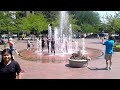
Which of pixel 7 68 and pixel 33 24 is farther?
pixel 33 24

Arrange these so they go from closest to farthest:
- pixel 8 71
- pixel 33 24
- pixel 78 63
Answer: pixel 8 71
pixel 78 63
pixel 33 24

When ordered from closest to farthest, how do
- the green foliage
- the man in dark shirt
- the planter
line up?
the man in dark shirt, the planter, the green foliage

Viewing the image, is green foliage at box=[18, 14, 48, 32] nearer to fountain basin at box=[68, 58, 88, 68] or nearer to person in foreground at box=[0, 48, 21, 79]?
fountain basin at box=[68, 58, 88, 68]

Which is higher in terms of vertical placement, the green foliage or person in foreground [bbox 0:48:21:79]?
the green foliage

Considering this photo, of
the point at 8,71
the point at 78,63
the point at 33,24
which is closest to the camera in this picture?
the point at 8,71

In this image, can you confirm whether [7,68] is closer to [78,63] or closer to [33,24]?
[78,63]

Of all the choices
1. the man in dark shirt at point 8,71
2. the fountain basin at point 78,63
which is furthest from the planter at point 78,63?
the man in dark shirt at point 8,71

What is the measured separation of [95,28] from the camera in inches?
2333

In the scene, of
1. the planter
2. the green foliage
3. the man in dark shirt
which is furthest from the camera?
the green foliage

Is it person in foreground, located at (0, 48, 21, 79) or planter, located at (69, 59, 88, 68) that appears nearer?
person in foreground, located at (0, 48, 21, 79)

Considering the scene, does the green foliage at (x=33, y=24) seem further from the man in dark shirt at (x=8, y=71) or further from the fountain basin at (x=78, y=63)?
the man in dark shirt at (x=8, y=71)

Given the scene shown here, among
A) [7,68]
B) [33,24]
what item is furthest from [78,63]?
[33,24]

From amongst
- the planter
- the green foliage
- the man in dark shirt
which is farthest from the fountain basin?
the green foliage
